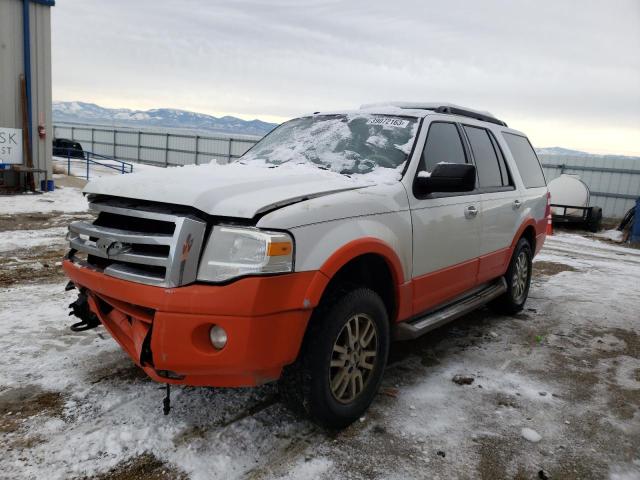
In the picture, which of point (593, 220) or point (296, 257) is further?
point (593, 220)

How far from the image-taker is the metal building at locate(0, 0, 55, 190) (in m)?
11.5

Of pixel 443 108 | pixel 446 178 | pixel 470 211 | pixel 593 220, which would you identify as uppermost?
pixel 443 108

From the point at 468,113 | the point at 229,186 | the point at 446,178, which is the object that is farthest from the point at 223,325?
the point at 468,113

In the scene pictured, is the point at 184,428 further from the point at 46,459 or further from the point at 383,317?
the point at 383,317

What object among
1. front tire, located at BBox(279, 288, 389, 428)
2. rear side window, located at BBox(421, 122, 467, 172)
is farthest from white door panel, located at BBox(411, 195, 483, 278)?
front tire, located at BBox(279, 288, 389, 428)

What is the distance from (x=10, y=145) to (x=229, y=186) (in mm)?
11628

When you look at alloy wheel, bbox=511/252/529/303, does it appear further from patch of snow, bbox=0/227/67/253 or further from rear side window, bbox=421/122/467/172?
patch of snow, bbox=0/227/67/253

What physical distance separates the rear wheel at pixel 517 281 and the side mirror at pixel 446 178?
2.03 meters

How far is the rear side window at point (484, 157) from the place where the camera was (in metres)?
4.39

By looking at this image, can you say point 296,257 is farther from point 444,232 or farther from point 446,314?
point 446,314

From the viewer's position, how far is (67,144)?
975 inches

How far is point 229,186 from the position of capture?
266cm

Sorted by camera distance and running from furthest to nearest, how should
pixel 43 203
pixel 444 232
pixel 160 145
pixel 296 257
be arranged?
pixel 160 145 → pixel 43 203 → pixel 444 232 → pixel 296 257

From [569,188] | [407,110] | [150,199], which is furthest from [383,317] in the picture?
[569,188]
